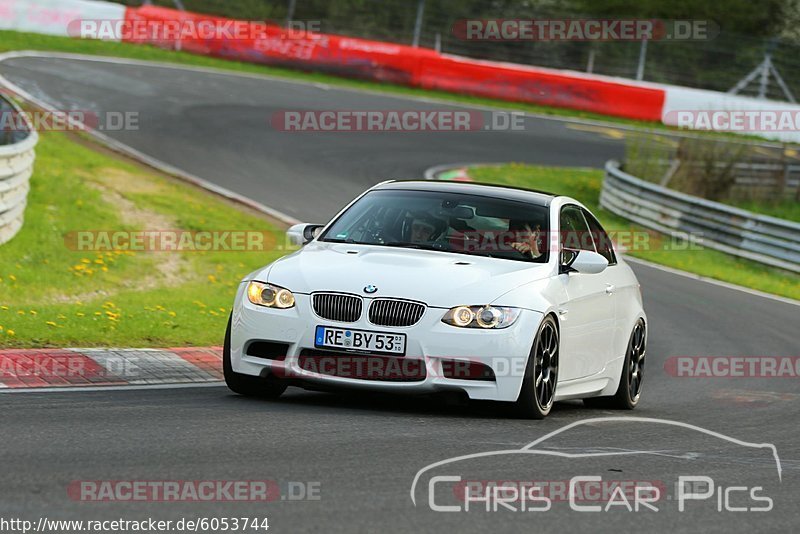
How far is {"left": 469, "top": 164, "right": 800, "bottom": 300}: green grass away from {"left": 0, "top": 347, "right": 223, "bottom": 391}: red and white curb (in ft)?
41.3

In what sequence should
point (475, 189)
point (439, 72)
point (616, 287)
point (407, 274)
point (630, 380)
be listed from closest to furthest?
1. point (407, 274)
2. point (475, 189)
3. point (616, 287)
4. point (630, 380)
5. point (439, 72)

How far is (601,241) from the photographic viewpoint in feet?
35.5

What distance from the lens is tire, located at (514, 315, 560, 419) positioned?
859 centimetres

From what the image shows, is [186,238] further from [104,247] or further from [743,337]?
[743,337]

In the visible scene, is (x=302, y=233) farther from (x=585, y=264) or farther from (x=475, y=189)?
(x=585, y=264)

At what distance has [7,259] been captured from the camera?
14.9 metres

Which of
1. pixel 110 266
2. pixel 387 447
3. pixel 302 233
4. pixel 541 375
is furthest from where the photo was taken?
pixel 110 266

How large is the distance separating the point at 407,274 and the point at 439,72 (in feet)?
93.4

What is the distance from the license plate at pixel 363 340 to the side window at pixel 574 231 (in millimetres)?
1924

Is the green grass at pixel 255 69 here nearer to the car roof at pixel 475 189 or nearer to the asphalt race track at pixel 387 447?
the asphalt race track at pixel 387 447

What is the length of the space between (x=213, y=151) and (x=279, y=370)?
54.6 feet

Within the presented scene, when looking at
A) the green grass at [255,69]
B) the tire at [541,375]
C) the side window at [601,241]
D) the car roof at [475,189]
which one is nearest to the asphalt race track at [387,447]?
the tire at [541,375]

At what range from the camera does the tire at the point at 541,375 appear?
859cm

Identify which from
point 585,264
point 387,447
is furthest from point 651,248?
point 387,447
